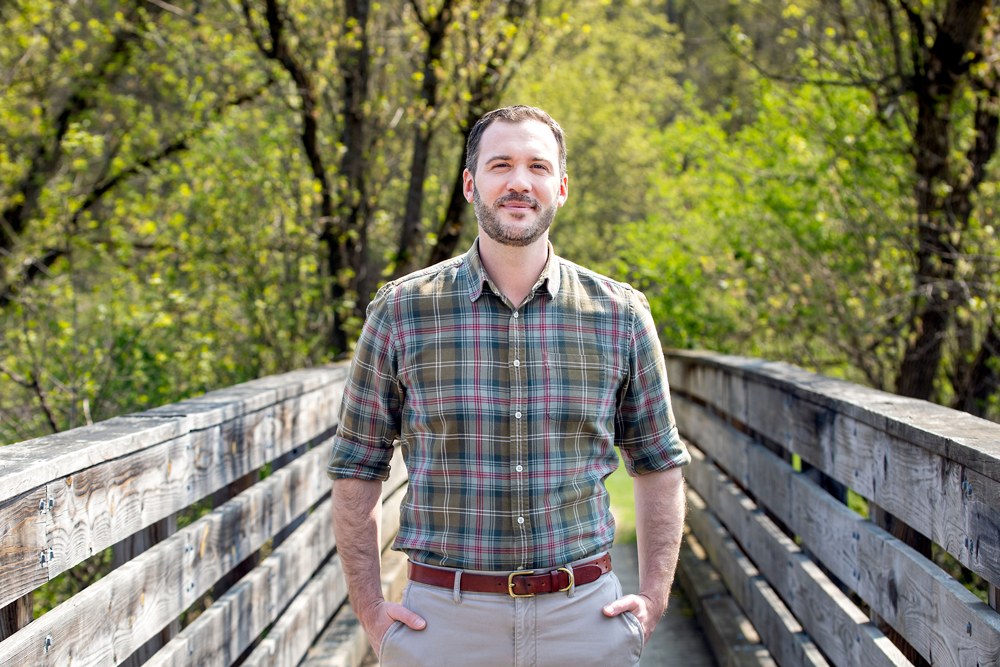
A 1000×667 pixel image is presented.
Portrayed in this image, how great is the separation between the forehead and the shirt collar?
0.90ft

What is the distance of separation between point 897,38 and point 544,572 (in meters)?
5.60

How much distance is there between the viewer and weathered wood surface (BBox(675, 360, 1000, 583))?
82.5 inches

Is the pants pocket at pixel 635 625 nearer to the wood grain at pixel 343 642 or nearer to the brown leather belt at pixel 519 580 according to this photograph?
the brown leather belt at pixel 519 580

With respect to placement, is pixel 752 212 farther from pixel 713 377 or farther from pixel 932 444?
pixel 932 444

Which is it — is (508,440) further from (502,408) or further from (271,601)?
(271,601)

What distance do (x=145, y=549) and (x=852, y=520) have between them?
2.23 meters

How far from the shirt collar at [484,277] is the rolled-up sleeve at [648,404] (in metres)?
0.24

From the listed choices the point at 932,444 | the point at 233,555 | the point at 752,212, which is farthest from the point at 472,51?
the point at 932,444

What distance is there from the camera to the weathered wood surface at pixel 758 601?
3.52 m

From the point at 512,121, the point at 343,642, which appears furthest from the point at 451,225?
the point at 512,121

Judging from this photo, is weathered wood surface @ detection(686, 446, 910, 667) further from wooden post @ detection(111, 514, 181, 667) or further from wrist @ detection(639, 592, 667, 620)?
wooden post @ detection(111, 514, 181, 667)

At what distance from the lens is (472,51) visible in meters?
7.86

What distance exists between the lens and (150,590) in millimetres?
2410

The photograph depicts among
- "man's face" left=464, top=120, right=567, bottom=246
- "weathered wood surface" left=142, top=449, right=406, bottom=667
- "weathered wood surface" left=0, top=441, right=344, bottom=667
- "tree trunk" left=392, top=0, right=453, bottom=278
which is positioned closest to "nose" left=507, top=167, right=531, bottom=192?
"man's face" left=464, top=120, right=567, bottom=246
